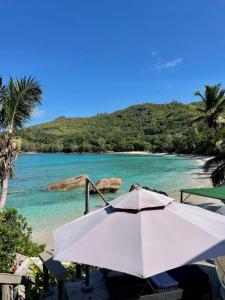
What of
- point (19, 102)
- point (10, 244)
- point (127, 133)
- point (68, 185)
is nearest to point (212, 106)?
point (68, 185)

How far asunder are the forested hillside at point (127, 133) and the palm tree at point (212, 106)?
5256cm

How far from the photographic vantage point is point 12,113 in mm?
11352

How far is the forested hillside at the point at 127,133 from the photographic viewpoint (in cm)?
10381

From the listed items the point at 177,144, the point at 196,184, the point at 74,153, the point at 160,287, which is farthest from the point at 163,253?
the point at 74,153

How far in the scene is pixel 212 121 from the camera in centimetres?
2869

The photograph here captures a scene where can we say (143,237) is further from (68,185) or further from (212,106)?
(212,106)

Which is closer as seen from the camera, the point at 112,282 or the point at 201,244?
the point at 201,244

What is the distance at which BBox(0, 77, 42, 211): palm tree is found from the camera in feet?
35.2

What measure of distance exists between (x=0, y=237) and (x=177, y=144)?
84.6m

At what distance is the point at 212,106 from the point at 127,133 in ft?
328

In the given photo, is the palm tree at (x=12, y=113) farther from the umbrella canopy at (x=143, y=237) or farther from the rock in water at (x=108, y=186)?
the rock in water at (x=108, y=186)

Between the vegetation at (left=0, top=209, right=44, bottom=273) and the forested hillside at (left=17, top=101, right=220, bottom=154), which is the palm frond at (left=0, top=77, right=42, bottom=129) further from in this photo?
the forested hillside at (left=17, top=101, right=220, bottom=154)

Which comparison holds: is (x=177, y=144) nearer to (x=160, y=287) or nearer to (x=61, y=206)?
(x=61, y=206)

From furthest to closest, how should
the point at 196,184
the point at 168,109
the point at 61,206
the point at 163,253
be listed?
the point at 168,109
the point at 196,184
the point at 61,206
the point at 163,253
